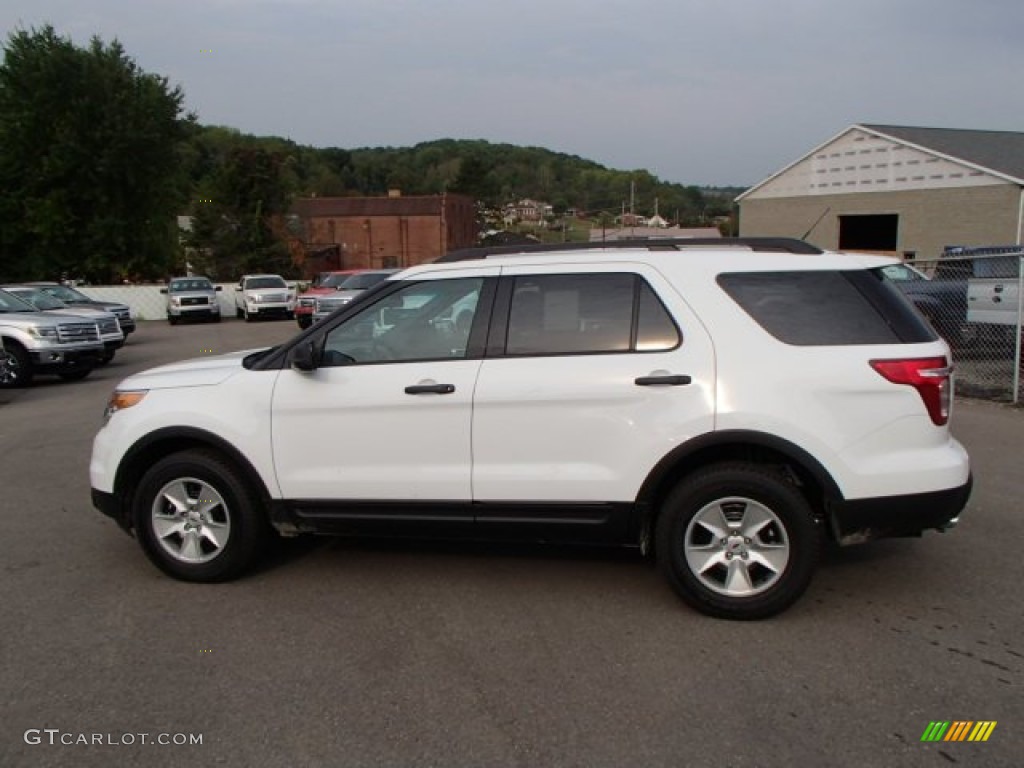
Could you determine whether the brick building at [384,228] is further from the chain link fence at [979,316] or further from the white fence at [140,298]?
the chain link fence at [979,316]

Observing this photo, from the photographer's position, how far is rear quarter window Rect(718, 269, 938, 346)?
4.11 metres

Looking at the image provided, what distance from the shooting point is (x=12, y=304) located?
590 inches

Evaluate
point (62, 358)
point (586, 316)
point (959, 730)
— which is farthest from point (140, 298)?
point (959, 730)

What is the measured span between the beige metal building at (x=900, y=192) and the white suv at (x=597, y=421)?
2612 cm

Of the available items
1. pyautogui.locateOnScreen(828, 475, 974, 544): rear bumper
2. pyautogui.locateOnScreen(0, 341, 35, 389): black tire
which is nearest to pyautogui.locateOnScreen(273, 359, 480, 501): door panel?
pyautogui.locateOnScreen(828, 475, 974, 544): rear bumper

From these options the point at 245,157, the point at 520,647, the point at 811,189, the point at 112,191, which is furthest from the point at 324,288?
the point at 245,157

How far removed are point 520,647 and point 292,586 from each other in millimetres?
1534

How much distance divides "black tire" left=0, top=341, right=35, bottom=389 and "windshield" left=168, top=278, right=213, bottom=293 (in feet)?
59.1

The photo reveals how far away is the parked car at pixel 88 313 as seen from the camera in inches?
616

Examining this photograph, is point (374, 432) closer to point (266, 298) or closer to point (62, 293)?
point (62, 293)

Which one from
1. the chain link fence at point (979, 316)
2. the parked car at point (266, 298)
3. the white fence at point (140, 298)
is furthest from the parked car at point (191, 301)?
the chain link fence at point (979, 316)

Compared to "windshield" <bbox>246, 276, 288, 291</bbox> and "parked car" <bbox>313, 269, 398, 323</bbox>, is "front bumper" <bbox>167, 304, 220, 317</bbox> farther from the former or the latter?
"parked car" <bbox>313, 269, 398, 323</bbox>

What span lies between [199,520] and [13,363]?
11054 millimetres

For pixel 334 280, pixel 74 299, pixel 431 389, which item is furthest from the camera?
pixel 334 280
